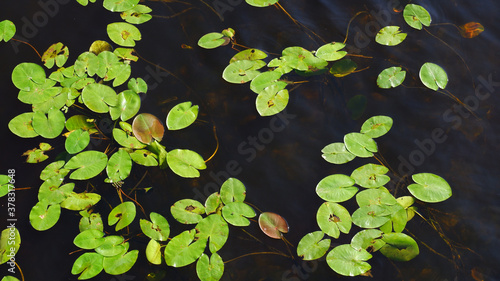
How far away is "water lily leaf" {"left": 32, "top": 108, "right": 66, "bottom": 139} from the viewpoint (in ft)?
7.22

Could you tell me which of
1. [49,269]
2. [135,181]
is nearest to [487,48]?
[135,181]

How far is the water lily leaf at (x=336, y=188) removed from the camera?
2104 mm

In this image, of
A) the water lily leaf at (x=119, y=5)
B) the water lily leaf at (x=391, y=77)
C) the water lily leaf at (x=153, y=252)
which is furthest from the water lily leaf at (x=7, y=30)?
the water lily leaf at (x=391, y=77)

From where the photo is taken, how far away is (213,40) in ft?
8.54

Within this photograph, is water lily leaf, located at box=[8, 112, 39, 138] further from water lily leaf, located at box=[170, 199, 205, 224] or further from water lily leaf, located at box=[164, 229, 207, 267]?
water lily leaf, located at box=[164, 229, 207, 267]

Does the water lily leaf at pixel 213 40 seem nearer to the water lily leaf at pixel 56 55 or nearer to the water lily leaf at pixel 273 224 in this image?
the water lily leaf at pixel 56 55

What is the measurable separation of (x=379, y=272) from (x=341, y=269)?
0.67 ft

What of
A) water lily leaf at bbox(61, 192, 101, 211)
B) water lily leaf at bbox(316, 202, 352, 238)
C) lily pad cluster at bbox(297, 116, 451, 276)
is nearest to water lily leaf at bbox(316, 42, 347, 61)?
lily pad cluster at bbox(297, 116, 451, 276)

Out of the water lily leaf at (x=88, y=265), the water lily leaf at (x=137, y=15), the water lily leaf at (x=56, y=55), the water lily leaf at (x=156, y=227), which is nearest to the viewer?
the water lily leaf at (x=88, y=265)

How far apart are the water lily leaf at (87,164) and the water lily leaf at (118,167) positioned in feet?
0.11

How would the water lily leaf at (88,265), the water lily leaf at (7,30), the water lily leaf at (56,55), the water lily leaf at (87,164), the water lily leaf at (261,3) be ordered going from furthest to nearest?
the water lily leaf at (261,3) < the water lily leaf at (7,30) < the water lily leaf at (56,55) < the water lily leaf at (87,164) < the water lily leaf at (88,265)

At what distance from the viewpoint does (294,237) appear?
6.79 ft

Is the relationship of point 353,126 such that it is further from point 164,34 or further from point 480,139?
point 164,34

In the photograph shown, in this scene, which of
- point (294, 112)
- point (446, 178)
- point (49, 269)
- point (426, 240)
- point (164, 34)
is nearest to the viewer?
point (49, 269)
